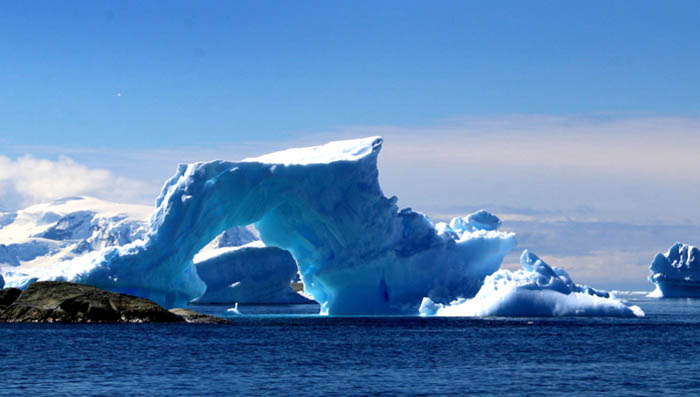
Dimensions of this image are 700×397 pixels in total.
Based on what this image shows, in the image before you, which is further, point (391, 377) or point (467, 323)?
point (467, 323)

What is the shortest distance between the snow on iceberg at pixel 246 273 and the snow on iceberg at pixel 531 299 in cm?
3957

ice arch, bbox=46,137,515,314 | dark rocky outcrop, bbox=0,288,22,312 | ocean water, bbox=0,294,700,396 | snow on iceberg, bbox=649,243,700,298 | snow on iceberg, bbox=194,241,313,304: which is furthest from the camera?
snow on iceberg, bbox=649,243,700,298

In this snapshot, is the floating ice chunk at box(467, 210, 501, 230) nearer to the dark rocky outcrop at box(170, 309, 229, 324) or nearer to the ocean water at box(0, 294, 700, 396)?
the ocean water at box(0, 294, 700, 396)

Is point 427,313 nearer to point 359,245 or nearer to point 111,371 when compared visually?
point 359,245

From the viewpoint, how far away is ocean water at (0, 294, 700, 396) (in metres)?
26.6

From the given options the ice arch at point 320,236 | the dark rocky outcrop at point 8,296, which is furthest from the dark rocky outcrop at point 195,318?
the dark rocky outcrop at point 8,296

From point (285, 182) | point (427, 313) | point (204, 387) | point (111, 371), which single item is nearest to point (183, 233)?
point (285, 182)

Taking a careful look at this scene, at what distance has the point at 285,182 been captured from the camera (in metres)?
53.2

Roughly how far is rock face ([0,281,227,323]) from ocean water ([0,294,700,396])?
1347 mm

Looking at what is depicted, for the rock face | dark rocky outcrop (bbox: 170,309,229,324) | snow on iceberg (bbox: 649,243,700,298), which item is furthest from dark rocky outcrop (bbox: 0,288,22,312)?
snow on iceberg (bbox: 649,243,700,298)

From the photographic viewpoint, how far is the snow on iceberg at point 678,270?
106000mm

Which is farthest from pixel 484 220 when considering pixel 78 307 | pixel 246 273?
pixel 246 273

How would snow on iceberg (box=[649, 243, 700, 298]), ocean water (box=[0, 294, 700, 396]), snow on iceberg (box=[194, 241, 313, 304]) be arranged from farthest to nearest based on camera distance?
1. snow on iceberg (box=[649, 243, 700, 298])
2. snow on iceberg (box=[194, 241, 313, 304])
3. ocean water (box=[0, 294, 700, 396])

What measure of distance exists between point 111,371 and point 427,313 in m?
28.1
